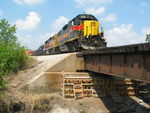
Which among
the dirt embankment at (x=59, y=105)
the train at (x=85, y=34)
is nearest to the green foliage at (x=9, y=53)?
the dirt embankment at (x=59, y=105)

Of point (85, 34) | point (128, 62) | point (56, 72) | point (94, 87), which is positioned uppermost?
point (85, 34)

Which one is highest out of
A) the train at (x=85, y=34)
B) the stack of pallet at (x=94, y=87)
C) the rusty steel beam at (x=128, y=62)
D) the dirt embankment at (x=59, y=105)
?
the train at (x=85, y=34)

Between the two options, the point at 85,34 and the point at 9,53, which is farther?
the point at 85,34

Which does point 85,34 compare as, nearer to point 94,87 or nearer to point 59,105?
point 94,87

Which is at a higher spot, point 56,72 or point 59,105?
point 56,72

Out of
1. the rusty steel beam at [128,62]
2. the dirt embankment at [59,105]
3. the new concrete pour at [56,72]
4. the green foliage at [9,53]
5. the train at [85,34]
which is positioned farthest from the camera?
the train at [85,34]

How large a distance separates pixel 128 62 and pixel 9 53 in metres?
11.5

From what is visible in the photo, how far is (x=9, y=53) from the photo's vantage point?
53.6 ft

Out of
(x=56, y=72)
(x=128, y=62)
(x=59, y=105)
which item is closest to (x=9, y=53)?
(x=56, y=72)

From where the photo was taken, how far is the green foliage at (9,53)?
13258mm

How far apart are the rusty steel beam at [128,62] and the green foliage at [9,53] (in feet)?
22.7

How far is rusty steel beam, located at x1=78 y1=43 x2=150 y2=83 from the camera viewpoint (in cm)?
729

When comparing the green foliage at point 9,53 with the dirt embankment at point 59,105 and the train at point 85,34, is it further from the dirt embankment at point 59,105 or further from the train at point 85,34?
the train at point 85,34

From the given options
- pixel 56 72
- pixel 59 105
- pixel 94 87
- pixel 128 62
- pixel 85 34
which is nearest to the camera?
pixel 128 62
